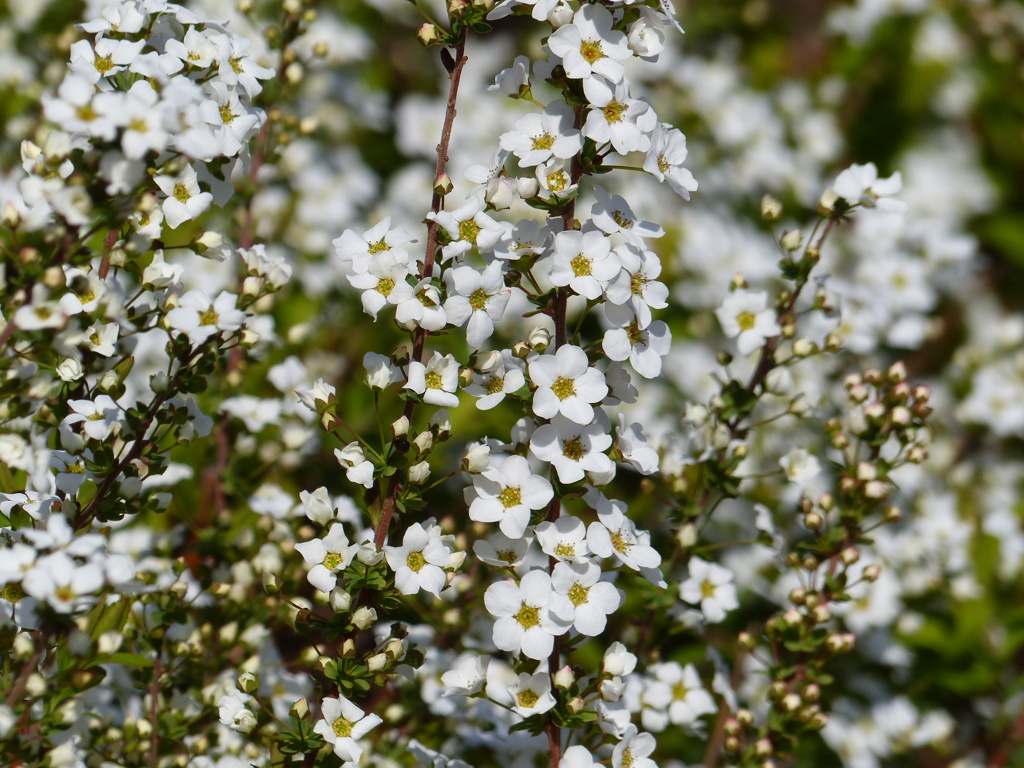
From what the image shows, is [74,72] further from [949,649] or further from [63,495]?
[949,649]

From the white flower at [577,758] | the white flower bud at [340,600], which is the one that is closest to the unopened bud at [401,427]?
the white flower bud at [340,600]

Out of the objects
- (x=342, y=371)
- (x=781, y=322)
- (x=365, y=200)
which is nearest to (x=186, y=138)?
(x=781, y=322)

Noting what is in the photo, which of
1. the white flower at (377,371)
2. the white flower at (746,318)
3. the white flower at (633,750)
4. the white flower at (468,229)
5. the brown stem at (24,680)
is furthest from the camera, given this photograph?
the white flower at (746,318)

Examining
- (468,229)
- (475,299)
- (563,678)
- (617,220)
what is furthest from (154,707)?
(617,220)

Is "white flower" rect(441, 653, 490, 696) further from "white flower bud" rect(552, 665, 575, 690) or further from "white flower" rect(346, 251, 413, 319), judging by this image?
"white flower" rect(346, 251, 413, 319)

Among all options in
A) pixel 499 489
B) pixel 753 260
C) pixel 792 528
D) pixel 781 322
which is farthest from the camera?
pixel 753 260

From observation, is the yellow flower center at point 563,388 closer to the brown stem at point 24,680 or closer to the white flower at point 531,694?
the white flower at point 531,694

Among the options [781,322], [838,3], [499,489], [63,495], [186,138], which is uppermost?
[838,3]
